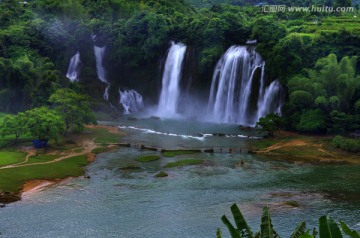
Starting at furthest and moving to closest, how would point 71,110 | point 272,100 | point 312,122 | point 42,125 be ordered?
point 272,100 < point 312,122 < point 71,110 < point 42,125

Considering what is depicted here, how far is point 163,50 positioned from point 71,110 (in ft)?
71.8

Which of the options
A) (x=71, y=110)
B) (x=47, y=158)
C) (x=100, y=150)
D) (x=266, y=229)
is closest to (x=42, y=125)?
(x=47, y=158)

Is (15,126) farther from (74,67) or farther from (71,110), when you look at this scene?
(74,67)

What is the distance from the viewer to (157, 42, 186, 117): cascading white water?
62.8 metres

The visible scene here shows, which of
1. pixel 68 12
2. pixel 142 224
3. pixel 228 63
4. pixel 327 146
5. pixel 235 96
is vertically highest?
pixel 68 12

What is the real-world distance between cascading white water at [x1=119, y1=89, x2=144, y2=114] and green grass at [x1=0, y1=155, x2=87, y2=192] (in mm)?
23684

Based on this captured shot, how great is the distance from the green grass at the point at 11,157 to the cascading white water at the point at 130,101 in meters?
24.4

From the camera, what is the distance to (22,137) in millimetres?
43594

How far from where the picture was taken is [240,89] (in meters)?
56.0

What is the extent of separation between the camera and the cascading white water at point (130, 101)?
2470 inches

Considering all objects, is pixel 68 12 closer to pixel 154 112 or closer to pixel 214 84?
pixel 154 112

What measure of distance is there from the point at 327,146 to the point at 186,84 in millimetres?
23930

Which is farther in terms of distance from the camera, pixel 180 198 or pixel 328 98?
Answer: pixel 328 98

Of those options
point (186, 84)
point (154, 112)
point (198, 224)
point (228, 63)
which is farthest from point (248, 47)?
point (198, 224)
